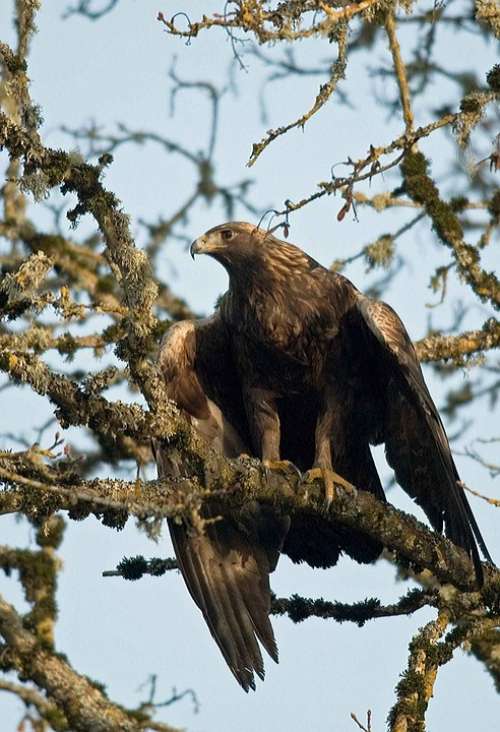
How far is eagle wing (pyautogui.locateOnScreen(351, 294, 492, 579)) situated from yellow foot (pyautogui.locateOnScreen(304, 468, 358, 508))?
0.40m

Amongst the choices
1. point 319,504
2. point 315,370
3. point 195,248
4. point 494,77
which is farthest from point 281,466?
point 494,77

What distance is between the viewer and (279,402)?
284 inches

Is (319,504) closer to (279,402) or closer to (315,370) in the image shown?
(315,370)

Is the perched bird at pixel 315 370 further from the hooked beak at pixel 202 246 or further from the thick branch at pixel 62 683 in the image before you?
the thick branch at pixel 62 683

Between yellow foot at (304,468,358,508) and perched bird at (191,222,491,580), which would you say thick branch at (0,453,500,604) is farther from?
perched bird at (191,222,491,580)

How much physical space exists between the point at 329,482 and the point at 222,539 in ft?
3.93

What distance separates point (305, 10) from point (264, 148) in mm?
569

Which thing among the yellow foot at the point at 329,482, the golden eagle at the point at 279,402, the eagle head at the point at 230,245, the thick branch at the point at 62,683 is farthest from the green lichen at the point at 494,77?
the thick branch at the point at 62,683

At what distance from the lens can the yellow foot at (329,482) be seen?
5.80 m

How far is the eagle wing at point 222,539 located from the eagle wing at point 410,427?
0.76 meters

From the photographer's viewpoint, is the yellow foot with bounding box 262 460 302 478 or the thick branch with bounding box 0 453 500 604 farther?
the yellow foot with bounding box 262 460 302 478

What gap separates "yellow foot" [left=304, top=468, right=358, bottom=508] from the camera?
5.80 meters

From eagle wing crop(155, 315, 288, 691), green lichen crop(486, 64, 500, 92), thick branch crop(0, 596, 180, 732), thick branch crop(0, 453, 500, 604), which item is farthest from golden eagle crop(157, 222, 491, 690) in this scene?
green lichen crop(486, 64, 500, 92)

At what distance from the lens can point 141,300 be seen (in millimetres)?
4777
